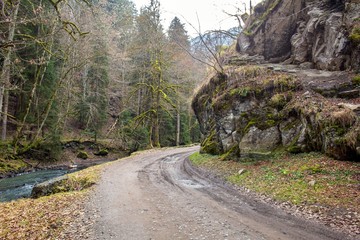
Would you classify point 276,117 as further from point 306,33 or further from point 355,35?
point 306,33

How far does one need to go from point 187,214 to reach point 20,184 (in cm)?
1184

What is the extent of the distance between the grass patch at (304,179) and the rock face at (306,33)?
17.5 ft

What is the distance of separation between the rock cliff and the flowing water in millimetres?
10236

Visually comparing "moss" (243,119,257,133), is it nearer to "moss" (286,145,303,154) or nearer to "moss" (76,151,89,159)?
"moss" (286,145,303,154)

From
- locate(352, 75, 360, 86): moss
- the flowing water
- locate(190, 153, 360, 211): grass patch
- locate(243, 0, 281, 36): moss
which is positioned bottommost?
the flowing water

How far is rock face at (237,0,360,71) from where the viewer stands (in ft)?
37.7

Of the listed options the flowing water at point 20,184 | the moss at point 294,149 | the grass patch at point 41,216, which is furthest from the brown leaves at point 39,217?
the moss at point 294,149

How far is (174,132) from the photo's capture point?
3466cm

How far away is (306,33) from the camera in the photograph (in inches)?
555

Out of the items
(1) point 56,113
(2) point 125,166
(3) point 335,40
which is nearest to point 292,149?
(3) point 335,40

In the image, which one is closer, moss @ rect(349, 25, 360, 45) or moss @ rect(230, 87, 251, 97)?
moss @ rect(349, 25, 360, 45)

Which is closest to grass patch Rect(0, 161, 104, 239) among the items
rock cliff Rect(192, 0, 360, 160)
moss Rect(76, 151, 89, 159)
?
rock cliff Rect(192, 0, 360, 160)

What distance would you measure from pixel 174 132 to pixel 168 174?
22.9 m

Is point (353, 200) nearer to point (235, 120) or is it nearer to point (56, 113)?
point (235, 120)
